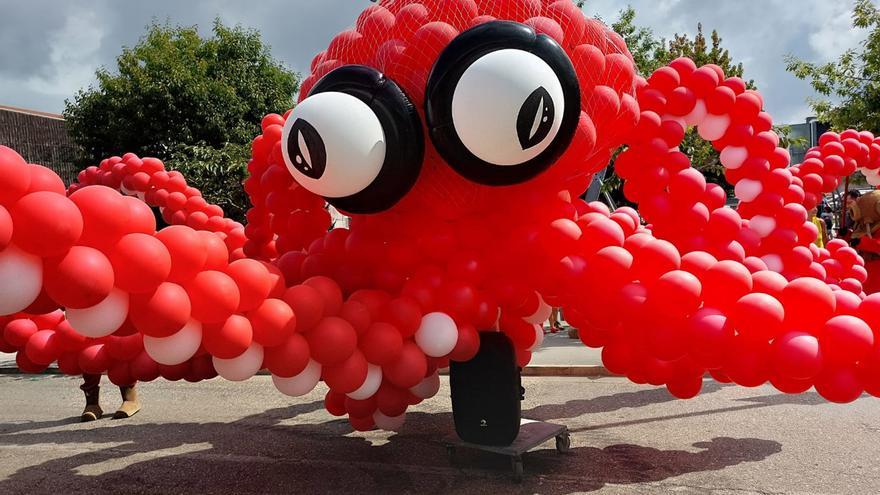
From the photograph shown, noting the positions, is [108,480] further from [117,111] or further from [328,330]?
[117,111]

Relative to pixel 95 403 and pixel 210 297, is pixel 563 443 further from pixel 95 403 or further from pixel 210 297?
pixel 95 403

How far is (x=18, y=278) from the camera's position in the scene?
85.3 inches

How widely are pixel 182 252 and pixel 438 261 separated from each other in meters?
1.56

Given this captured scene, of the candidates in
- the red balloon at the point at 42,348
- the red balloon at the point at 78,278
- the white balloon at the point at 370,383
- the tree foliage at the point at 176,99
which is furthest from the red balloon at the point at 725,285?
the tree foliage at the point at 176,99

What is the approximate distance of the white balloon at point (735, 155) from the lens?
5.21 m

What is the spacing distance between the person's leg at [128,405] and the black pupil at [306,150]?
433 centimetres

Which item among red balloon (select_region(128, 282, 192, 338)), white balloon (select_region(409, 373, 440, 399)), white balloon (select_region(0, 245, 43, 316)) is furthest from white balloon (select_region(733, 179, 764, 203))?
white balloon (select_region(0, 245, 43, 316))

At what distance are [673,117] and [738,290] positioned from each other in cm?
192

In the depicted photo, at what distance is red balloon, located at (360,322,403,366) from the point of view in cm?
326

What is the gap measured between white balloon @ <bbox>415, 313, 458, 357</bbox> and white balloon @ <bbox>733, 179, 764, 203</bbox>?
9.91ft

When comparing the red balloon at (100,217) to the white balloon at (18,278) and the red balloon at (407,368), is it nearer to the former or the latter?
the white balloon at (18,278)

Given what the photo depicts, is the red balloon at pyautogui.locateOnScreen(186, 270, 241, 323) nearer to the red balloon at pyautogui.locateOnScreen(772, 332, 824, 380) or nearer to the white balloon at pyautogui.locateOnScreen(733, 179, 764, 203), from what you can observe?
the red balloon at pyautogui.locateOnScreen(772, 332, 824, 380)

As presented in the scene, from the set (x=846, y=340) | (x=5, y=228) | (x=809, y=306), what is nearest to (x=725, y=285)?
(x=809, y=306)

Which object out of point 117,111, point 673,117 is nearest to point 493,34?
point 673,117
